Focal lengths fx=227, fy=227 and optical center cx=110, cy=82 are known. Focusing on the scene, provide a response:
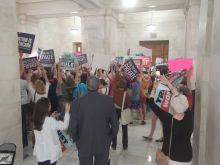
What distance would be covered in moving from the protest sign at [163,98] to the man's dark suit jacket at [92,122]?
0.60m

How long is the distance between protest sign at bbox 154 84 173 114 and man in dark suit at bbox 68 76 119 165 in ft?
1.98

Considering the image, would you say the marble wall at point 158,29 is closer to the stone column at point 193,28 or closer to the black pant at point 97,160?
the stone column at point 193,28

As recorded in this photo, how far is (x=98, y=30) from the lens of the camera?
32.0 ft

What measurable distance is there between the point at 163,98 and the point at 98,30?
24.1 ft

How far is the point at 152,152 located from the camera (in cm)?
493

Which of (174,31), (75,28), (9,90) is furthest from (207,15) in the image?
(75,28)

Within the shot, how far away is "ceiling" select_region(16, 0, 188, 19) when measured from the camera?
30.7ft

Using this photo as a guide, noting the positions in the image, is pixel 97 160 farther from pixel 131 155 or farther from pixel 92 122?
pixel 131 155

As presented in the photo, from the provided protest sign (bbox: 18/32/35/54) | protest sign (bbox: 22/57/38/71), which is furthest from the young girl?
protest sign (bbox: 22/57/38/71)

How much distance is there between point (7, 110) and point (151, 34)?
1214 centimetres

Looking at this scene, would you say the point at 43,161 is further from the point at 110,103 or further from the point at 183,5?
the point at 183,5

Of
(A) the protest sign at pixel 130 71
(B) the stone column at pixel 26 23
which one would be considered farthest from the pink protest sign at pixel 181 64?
→ (B) the stone column at pixel 26 23

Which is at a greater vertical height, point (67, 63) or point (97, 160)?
point (67, 63)

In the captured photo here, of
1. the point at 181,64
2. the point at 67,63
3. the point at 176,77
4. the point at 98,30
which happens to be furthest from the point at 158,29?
the point at 176,77
